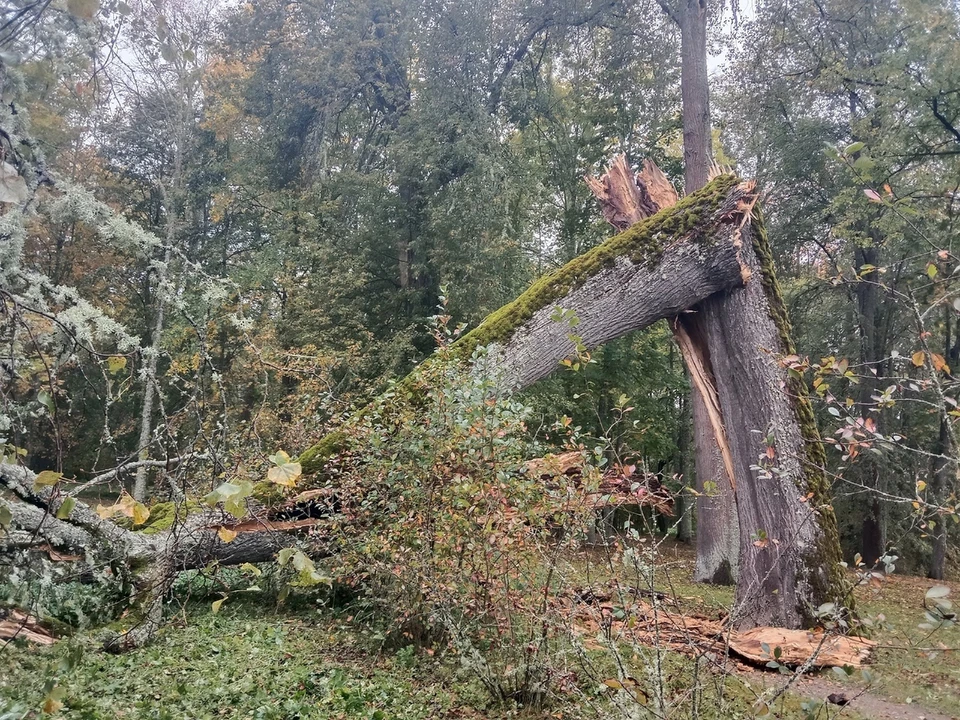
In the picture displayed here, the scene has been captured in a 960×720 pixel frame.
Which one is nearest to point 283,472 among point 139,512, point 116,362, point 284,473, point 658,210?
point 284,473

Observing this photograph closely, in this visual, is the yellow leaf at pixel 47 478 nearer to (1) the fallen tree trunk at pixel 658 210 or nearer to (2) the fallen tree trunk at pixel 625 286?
(1) the fallen tree trunk at pixel 658 210

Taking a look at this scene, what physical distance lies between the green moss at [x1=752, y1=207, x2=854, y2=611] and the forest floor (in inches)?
24.3

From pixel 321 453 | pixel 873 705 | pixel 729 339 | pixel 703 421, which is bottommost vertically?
pixel 873 705

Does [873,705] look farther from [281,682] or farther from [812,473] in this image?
[281,682]

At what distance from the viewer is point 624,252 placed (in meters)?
5.96

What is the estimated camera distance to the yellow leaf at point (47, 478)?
1218 mm

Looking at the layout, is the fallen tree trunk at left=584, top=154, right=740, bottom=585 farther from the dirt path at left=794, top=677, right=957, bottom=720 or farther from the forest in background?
the forest in background

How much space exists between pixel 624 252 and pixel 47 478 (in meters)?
5.34

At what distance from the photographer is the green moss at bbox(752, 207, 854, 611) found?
504cm

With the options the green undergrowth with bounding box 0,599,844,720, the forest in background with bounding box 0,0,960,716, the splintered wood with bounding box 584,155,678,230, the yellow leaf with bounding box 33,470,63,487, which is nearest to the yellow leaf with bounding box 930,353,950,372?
the green undergrowth with bounding box 0,599,844,720

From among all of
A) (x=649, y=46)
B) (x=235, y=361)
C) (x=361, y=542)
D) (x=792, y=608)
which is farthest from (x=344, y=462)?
(x=649, y=46)

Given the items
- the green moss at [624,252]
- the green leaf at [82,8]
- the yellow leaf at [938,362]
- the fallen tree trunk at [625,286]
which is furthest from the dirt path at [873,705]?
the green leaf at [82,8]

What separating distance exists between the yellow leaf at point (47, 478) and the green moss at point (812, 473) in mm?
4617

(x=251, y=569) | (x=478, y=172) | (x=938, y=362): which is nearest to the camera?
(x=251, y=569)
